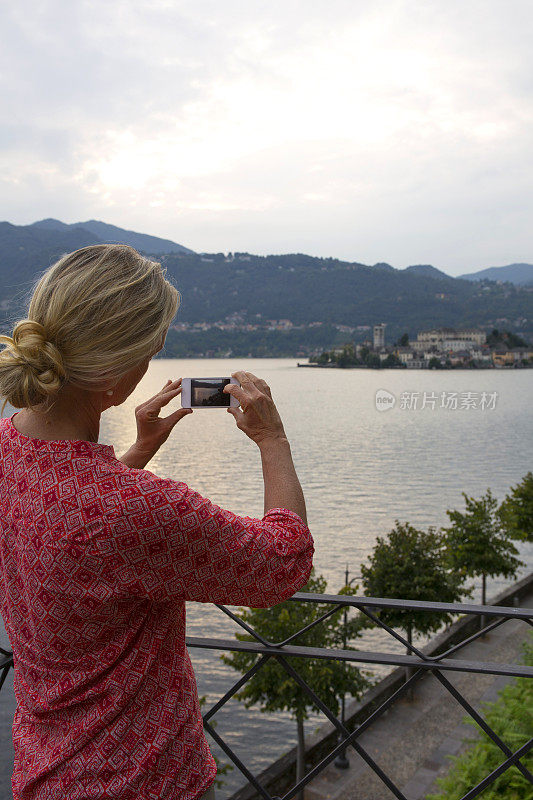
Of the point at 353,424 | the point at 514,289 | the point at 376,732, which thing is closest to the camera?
the point at 376,732

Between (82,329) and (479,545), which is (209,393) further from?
(479,545)

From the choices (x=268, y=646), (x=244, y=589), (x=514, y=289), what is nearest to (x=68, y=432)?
(x=244, y=589)

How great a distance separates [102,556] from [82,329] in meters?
0.38

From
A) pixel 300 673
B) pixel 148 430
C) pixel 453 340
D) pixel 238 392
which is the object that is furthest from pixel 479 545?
pixel 453 340

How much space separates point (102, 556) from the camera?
41.6 inches

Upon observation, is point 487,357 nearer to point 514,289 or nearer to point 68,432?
point 514,289

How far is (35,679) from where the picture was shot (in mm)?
1213

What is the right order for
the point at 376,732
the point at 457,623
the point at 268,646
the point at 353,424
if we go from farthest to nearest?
the point at 353,424
the point at 457,623
the point at 376,732
the point at 268,646

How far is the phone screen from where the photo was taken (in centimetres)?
156

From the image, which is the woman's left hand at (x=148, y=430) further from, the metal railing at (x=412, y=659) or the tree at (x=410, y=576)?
the tree at (x=410, y=576)

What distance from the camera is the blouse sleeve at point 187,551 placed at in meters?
1.05

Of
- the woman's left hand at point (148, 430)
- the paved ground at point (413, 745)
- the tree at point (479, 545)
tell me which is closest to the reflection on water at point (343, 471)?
the woman's left hand at point (148, 430)

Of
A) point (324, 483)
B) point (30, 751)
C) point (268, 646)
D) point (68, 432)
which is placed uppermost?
point (68, 432)

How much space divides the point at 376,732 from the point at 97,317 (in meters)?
14.7
